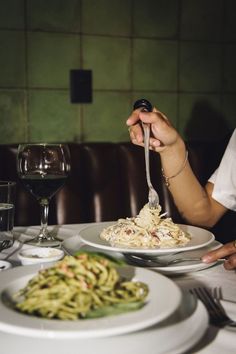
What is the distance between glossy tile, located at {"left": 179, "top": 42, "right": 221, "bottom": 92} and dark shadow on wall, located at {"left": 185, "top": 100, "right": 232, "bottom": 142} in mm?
106

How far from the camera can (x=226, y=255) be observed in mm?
982

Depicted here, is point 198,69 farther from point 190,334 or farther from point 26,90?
point 190,334

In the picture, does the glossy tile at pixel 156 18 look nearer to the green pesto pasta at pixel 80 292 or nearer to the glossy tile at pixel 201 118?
the glossy tile at pixel 201 118

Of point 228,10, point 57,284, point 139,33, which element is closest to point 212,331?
point 57,284

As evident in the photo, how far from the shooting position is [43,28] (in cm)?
239

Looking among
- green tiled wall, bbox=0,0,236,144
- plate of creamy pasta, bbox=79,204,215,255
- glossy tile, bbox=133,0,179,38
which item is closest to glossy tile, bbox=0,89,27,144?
green tiled wall, bbox=0,0,236,144

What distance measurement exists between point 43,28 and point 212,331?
81.0 inches

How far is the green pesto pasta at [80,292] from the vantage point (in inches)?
22.7

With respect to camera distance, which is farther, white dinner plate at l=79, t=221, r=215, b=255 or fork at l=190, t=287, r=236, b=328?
white dinner plate at l=79, t=221, r=215, b=255

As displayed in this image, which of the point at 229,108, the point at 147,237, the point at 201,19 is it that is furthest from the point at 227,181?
the point at 201,19

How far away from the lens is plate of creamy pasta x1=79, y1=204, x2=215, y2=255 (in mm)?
957

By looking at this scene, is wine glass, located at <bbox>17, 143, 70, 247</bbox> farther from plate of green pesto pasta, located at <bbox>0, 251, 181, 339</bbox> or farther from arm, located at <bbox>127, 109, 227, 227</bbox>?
plate of green pesto pasta, located at <bbox>0, 251, 181, 339</bbox>

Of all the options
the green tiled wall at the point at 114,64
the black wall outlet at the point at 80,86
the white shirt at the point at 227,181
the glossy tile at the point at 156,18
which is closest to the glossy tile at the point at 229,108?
the green tiled wall at the point at 114,64

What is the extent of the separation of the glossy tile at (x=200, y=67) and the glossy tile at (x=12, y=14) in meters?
0.93
